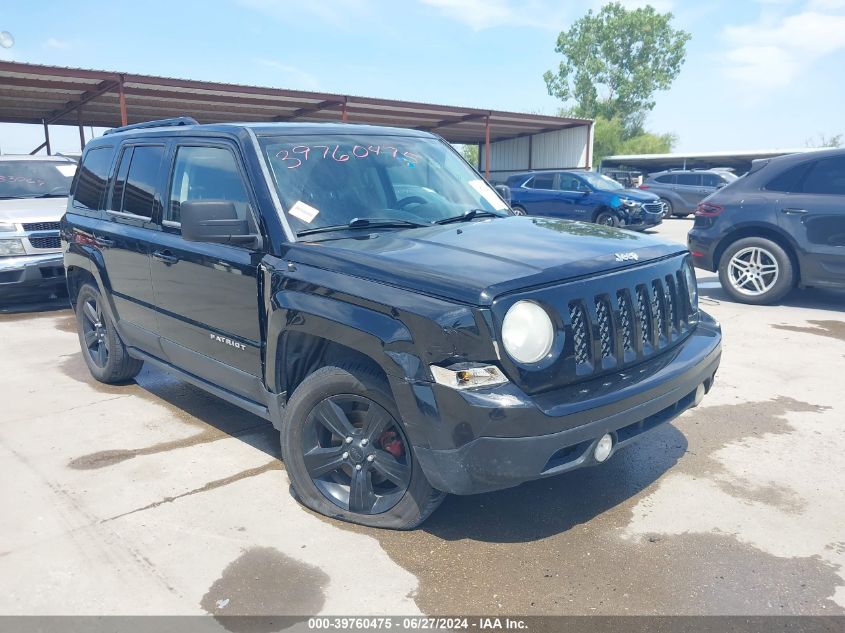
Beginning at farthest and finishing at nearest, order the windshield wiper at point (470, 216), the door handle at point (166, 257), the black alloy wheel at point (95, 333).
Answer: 1. the black alloy wheel at point (95, 333)
2. the door handle at point (166, 257)
3. the windshield wiper at point (470, 216)

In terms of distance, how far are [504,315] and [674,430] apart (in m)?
2.29

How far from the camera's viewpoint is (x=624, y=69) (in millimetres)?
60125

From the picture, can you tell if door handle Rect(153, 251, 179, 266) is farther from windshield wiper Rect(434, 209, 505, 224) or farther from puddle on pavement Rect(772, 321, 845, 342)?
puddle on pavement Rect(772, 321, 845, 342)

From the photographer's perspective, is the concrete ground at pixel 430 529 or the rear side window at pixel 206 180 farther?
the rear side window at pixel 206 180

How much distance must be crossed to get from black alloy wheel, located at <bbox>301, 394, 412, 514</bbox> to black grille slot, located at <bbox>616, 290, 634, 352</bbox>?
3.36 ft

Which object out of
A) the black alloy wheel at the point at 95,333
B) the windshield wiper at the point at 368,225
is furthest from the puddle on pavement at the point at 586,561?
the black alloy wheel at the point at 95,333

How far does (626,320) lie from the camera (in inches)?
116

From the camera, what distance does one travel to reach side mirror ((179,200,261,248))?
3.16 meters

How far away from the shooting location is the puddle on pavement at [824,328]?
6.47m

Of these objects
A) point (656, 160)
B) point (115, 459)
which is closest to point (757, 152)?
point (656, 160)

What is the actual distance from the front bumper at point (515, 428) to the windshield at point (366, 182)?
1.27m

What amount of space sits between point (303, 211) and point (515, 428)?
1570mm

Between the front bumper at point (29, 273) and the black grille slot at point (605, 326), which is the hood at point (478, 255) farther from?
the front bumper at point (29, 273)

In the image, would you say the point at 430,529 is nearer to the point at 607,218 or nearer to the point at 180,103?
the point at 607,218
